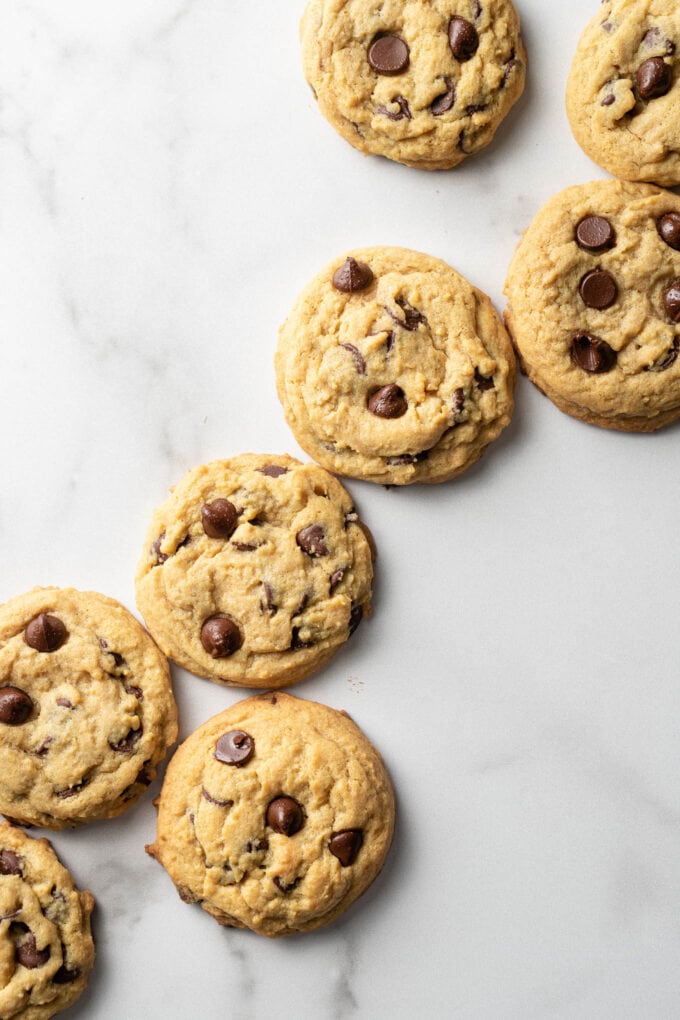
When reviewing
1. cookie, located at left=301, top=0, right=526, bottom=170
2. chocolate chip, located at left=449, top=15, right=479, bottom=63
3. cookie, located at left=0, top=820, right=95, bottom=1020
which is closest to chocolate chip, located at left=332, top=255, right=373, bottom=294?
cookie, located at left=301, top=0, right=526, bottom=170

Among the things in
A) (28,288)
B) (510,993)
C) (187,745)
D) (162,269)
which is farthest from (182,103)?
(510,993)

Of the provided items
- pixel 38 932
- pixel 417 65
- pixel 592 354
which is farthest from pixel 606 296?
pixel 38 932

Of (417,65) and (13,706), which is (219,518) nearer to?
(13,706)

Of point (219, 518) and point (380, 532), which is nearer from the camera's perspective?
point (219, 518)

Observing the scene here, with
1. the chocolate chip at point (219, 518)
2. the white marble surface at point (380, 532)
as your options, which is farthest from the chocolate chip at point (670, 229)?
the chocolate chip at point (219, 518)

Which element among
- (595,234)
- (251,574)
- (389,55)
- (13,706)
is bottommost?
(13,706)

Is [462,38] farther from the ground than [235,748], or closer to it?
farther from the ground

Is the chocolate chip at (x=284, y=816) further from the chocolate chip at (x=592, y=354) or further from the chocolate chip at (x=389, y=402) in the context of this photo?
the chocolate chip at (x=592, y=354)
